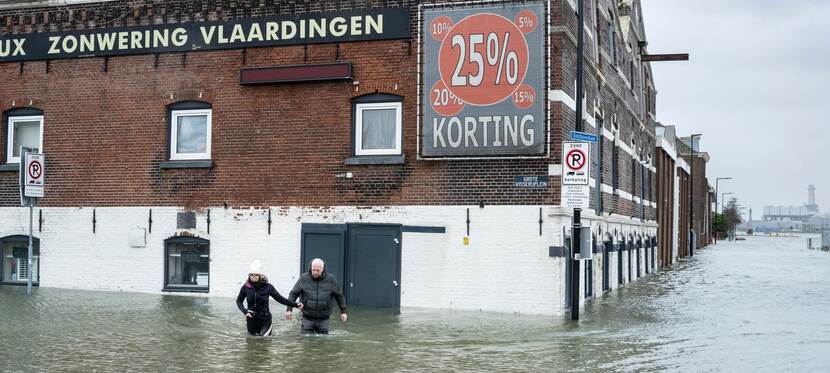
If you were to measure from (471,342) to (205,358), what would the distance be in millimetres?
3964

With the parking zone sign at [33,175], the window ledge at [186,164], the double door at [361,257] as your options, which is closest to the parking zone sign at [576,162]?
the double door at [361,257]

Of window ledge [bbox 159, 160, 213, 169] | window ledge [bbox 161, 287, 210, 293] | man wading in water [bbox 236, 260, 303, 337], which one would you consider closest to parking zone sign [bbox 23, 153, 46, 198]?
window ledge [bbox 159, 160, 213, 169]

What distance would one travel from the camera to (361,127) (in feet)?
62.2

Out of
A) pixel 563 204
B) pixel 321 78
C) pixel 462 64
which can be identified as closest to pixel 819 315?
pixel 563 204

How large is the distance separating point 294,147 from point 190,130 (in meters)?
2.61

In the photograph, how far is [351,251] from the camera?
61.6 ft

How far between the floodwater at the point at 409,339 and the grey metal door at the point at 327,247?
4.31 ft

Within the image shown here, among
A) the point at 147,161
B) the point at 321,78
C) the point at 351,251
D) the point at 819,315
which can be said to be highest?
the point at 321,78

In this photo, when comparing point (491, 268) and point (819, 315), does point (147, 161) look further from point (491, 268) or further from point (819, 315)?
point (819, 315)

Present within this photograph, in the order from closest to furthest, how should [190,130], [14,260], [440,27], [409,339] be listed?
[409,339], [440,27], [190,130], [14,260]

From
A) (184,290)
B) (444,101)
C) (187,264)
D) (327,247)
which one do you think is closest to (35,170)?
(187,264)

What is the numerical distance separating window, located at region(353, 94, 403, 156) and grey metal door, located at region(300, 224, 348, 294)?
1667mm

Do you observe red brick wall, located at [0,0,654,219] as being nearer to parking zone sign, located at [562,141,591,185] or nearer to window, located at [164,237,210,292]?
window, located at [164,237,210,292]

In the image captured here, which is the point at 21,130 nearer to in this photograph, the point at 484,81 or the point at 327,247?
the point at 327,247
